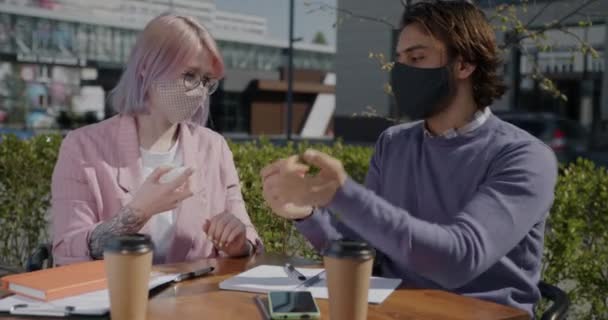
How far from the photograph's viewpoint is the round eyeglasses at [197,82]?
268 centimetres

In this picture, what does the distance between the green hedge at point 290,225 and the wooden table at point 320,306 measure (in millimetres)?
1387

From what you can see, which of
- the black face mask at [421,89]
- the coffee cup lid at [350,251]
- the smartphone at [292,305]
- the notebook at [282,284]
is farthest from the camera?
the black face mask at [421,89]

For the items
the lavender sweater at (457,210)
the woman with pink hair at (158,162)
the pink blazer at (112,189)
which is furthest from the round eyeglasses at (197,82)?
the lavender sweater at (457,210)

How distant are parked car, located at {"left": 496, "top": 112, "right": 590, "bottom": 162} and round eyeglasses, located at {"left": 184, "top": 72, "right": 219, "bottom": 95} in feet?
35.5

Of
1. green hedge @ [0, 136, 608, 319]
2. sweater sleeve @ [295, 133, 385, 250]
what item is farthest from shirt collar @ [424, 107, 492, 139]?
green hedge @ [0, 136, 608, 319]

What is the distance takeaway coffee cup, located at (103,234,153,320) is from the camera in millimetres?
1477

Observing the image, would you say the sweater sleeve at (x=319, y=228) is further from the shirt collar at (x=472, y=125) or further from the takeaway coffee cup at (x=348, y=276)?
the takeaway coffee cup at (x=348, y=276)

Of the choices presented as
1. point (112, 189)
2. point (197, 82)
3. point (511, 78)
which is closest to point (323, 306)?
point (112, 189)

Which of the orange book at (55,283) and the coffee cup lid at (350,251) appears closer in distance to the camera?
the coffee cup lid at (350,251)

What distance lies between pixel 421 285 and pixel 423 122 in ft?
1.92

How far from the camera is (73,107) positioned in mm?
35375

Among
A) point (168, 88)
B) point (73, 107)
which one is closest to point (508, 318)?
point (168, 88)

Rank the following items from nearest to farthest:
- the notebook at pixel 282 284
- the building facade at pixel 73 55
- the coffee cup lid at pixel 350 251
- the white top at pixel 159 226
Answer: the coffee cup lid at pixel 350 251
the notebook at pixel 282 284
the white top at pixel 159 226
the building facade at pixel 73 55

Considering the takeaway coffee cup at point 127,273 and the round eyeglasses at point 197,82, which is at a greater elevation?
the round eyeglasses at point 197,82
